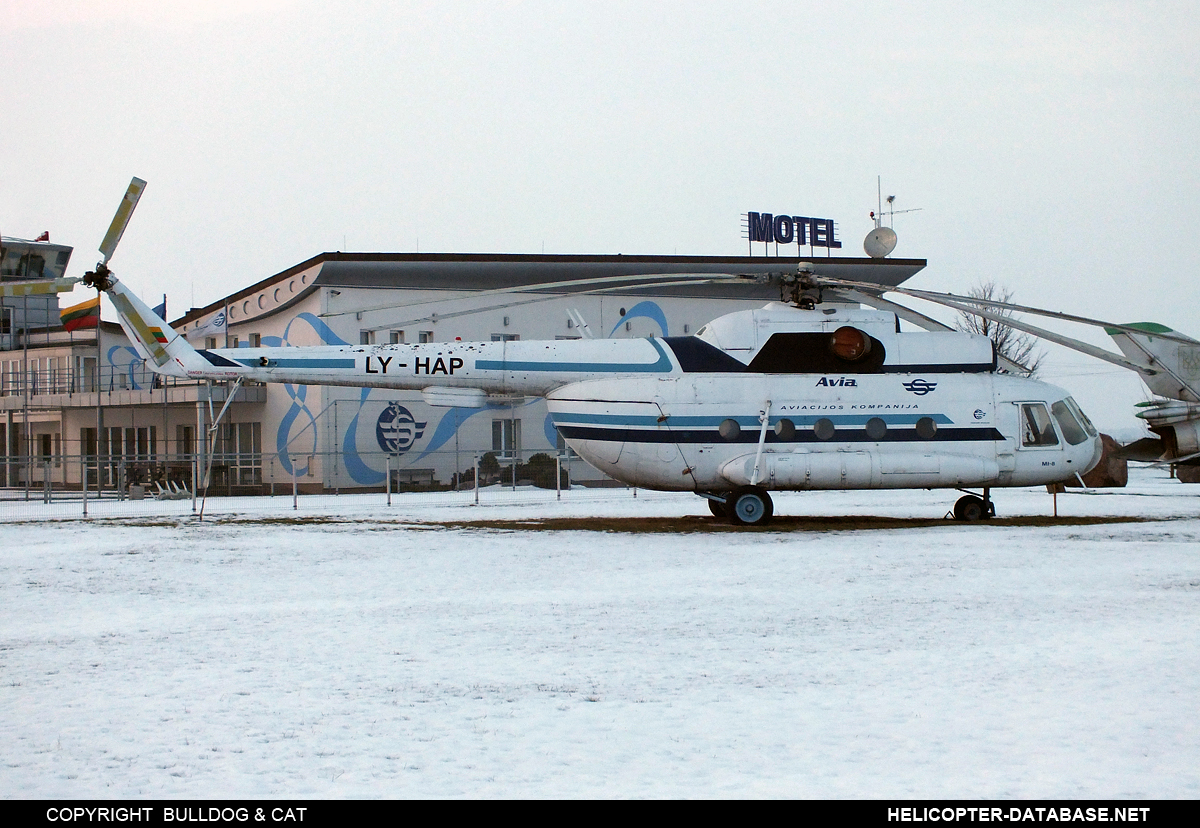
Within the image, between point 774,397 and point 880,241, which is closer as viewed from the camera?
point 774,397

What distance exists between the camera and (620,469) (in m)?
20.7

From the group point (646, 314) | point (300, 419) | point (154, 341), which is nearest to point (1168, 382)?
point (154, 341)

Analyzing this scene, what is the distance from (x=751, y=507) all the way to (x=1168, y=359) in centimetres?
873

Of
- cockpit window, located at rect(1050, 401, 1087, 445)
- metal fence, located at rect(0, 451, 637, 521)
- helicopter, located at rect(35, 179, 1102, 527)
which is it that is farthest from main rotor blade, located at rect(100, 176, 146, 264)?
cockpit window, located at rect(1050, 401, 1087, 445)

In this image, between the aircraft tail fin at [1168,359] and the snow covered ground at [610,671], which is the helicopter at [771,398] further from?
the snow covered ground at [610,671]

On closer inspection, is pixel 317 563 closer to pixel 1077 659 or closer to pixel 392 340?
pixel 1077 659

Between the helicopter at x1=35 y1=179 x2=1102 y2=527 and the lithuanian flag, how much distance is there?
32.3 meters

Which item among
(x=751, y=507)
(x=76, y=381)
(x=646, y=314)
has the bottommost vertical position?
(x=751, y=507)

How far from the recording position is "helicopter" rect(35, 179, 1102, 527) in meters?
20.2

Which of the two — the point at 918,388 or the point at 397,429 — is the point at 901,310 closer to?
the point at 918,388

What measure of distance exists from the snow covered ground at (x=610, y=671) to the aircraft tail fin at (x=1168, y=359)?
19.4 feet

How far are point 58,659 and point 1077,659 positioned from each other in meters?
8.22

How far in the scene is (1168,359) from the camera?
21.0m
